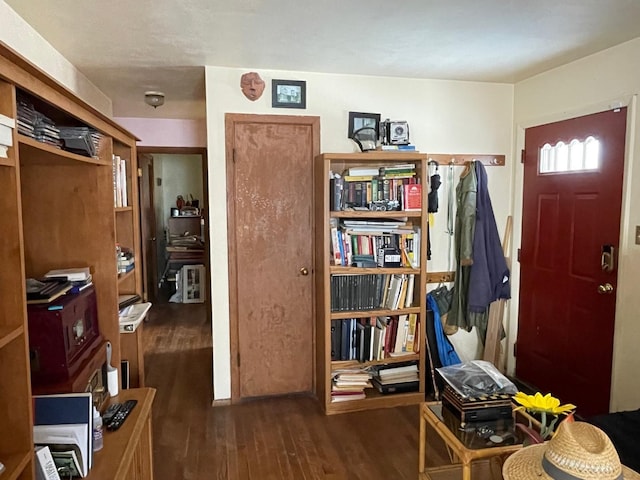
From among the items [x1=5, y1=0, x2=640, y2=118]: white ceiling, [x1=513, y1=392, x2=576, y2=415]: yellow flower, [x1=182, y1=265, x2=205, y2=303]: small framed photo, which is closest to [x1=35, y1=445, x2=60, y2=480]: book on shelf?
[x1=513, y1=392, x2=576, y2=415]: yellow flower

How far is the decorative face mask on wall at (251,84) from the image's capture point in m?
2.91

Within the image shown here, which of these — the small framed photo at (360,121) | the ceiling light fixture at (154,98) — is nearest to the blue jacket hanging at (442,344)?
the small framed photo at (360,121)

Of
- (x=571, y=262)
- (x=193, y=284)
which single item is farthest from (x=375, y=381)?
(x=193, y=284)

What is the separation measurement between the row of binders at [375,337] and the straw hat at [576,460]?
1757 millimetres

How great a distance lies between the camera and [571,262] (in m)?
2.86

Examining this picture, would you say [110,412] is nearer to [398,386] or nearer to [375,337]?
[375,337]

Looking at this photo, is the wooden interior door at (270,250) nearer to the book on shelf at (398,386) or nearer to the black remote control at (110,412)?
the book on shelf at (398,386)

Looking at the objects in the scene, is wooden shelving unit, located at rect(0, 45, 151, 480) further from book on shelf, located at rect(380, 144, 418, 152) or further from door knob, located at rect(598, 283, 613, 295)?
door knob, located at rect(598, 283, 613, 295)

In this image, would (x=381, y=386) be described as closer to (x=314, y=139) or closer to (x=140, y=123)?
(x=314, y=139)

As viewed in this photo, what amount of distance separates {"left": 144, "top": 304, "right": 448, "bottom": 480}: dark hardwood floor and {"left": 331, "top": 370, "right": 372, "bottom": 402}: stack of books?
4.5 inches

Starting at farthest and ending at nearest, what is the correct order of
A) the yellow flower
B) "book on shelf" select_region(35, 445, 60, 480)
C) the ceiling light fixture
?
1. the ceiling light fixture
2. the yellow flower
3. "book on shelf" select_region(35, 445, 60, 480)

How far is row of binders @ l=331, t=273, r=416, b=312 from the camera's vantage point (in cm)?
295

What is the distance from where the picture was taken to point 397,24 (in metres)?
2.17

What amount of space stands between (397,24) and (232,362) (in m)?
2.30
